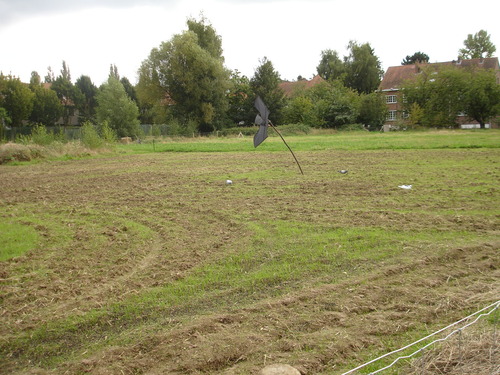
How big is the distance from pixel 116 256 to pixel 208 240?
156 centimetres

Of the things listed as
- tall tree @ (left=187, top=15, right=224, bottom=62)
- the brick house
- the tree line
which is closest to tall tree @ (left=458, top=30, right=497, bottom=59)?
the brick house

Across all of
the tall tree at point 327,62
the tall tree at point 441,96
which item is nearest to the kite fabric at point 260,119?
the tall tree at point 441,96

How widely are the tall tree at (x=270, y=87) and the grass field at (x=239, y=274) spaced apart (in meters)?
40.9

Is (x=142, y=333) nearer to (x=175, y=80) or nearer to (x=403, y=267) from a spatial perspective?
(x=403, y=267)

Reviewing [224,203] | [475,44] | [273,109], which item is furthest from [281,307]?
[475,44]

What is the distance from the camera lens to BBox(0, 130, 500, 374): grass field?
367 cm

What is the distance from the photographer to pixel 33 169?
59.8 feet

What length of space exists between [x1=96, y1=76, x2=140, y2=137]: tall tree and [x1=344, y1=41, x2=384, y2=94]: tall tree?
139 ft

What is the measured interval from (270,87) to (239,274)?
48117mm

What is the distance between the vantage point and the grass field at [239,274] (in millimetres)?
3670

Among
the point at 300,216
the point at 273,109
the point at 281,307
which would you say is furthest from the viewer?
the point at 273,109

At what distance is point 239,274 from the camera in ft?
17.7

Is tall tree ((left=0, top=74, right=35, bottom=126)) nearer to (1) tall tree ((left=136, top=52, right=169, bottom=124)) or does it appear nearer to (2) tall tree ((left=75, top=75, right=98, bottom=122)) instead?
(1) tall tree ((left=136, top=52, right=169, bottom=124))

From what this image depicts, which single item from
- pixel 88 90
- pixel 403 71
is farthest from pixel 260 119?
pixel 88 90
